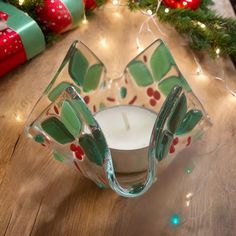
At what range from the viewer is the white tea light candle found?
0.46m

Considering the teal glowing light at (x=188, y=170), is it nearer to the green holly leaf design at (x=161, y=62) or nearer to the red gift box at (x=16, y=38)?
the green holly leaf design at (x=161, y=62)

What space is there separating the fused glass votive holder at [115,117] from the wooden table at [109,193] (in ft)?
0.11

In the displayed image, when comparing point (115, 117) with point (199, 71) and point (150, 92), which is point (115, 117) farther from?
point (199, 71)

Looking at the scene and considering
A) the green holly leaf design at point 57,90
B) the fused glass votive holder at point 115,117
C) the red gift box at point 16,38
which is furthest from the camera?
the red gift box at point 16,38

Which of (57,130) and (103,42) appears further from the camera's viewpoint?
(103,42)

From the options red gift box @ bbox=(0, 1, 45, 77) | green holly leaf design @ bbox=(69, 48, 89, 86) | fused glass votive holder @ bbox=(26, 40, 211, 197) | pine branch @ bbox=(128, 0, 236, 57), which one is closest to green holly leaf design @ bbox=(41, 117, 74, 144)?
fused glass votive holder @ bbox=(26, 40, 211, 197)

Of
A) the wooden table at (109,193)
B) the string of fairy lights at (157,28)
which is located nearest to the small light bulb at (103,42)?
the string of fairy lights at (157,28)

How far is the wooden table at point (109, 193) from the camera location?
46 cm

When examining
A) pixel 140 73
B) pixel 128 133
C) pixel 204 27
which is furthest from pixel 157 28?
pixel 128 133

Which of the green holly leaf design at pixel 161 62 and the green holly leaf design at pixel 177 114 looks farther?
the green holly leaf design at pixel 161 62

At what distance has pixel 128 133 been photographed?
49 cm

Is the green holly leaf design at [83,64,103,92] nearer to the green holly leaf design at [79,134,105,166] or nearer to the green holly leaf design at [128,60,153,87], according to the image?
the green holly leaf design at [128,60,153,87]

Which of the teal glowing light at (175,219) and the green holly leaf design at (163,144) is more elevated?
the green holly leaf design at (163,144)

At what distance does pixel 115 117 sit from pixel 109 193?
10 centimetres
